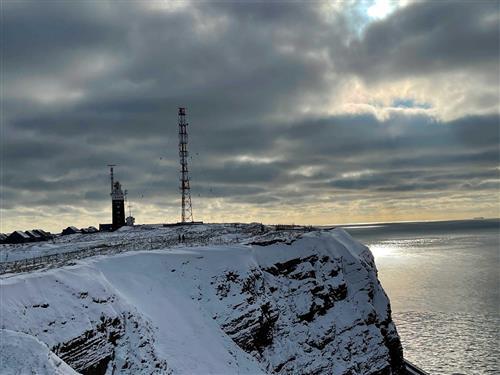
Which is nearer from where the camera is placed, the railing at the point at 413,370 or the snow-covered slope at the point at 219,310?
the snow-covered slope at the point at 219,310

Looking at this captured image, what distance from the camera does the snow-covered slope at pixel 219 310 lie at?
79.7ft

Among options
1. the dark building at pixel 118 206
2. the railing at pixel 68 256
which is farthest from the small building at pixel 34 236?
the railing at pixel 68 256

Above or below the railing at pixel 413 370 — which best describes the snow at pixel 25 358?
above

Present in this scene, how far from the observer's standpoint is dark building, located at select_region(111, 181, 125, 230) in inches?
3319

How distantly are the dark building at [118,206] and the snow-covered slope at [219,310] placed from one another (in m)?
43.8

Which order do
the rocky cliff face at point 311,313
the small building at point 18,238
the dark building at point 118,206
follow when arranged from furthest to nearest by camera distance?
the dark building at point 118,206
the small building at point 18,238
the rocky cliff face at point 311,313

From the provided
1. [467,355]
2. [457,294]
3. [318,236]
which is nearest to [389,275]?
[457,294]

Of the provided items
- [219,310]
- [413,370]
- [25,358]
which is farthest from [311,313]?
[25,358]

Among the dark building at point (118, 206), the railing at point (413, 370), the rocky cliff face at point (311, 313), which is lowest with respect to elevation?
the railing at point (413, 370)

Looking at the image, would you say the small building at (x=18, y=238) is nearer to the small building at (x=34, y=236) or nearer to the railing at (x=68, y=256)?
the small building at (x=34, y=236)

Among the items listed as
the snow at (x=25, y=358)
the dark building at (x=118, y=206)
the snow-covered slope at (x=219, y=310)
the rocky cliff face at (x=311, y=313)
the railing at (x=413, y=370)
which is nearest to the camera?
the snow at (x=25, y=358)

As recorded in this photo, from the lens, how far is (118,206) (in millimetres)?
86125

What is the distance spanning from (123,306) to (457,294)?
79.4 m

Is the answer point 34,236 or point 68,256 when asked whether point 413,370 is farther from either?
point 34,236
